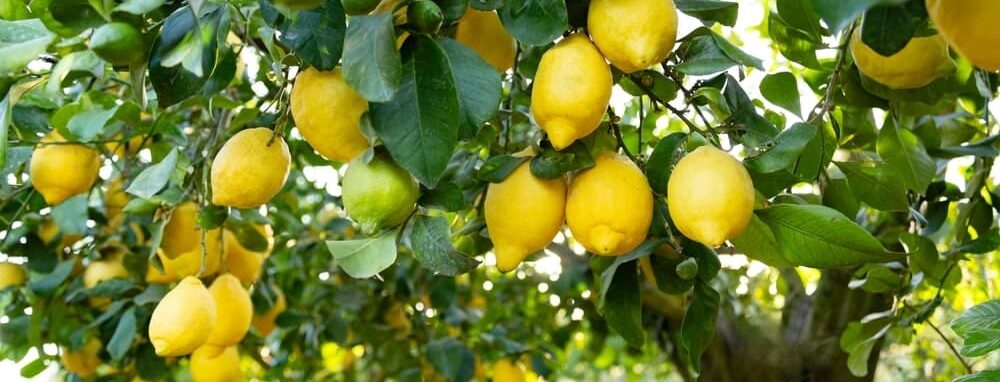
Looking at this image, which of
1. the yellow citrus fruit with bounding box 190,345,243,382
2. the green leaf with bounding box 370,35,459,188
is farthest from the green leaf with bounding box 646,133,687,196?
the yellow citrus fruit with bounding box 190,345,243,382

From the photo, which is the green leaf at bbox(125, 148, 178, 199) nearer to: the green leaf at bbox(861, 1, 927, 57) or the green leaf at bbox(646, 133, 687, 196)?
the green leaf at bbox(646, 133, 687, 196)

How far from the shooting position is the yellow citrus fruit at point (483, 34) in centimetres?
77

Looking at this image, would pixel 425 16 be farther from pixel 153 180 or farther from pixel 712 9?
pixel 153 180

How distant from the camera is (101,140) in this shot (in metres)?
1.29

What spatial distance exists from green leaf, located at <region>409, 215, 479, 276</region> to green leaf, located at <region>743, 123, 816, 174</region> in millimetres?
231

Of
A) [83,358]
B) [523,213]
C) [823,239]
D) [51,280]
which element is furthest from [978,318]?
[83,358]

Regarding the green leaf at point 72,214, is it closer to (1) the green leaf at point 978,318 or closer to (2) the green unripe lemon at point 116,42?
(2) the green unripe lemon at point 116,42

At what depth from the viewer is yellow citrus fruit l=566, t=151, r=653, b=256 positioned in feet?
2.34

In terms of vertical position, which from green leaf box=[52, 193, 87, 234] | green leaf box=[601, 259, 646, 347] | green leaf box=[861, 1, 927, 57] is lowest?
green leaf box=[52, 193, 87, 234]

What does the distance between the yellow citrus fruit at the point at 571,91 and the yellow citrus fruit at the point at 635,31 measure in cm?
1

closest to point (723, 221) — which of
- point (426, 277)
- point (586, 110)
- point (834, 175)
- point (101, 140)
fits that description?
point (586, 110)

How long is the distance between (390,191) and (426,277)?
4.66ft

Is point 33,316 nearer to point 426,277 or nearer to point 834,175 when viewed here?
point 426,277

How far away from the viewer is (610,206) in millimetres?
710
